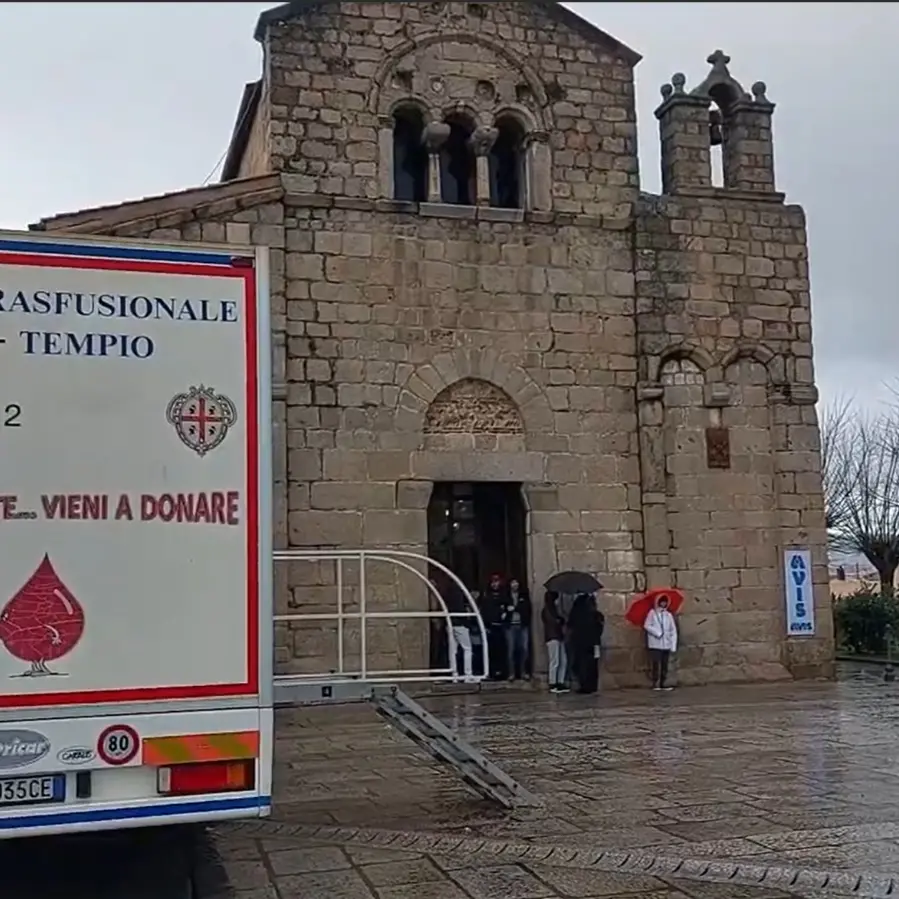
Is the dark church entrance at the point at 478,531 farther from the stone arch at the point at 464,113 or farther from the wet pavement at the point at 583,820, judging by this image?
the stone arch at the point at 464,113

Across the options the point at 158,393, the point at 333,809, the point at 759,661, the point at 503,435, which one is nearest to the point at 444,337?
the point at 503,435

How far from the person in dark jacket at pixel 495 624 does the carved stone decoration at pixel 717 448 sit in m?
3.42

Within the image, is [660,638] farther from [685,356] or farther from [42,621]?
[42,621]

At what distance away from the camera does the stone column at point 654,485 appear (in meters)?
15.3

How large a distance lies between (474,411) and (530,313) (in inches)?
61.3

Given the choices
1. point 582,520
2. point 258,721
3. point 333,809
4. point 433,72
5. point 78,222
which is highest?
point 433,72

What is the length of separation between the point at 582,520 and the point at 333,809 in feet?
26.5

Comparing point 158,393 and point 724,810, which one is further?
point 724,810

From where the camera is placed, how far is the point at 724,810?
291 inches

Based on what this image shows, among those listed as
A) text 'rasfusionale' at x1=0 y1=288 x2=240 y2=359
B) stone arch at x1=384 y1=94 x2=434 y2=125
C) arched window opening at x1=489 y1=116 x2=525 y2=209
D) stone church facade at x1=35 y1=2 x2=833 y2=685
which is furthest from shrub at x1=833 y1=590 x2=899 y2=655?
text 'rasfusionale' at x1=0 y1=288 x2=240 y2=359

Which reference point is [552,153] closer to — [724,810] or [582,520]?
[582,520]

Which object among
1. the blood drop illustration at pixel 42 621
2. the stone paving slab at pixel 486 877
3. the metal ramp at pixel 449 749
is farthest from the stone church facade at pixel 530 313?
the blood drop illustration at pixel 42 621

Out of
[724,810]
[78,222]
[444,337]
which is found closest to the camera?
[724,810]

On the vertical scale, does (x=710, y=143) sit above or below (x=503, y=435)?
above
